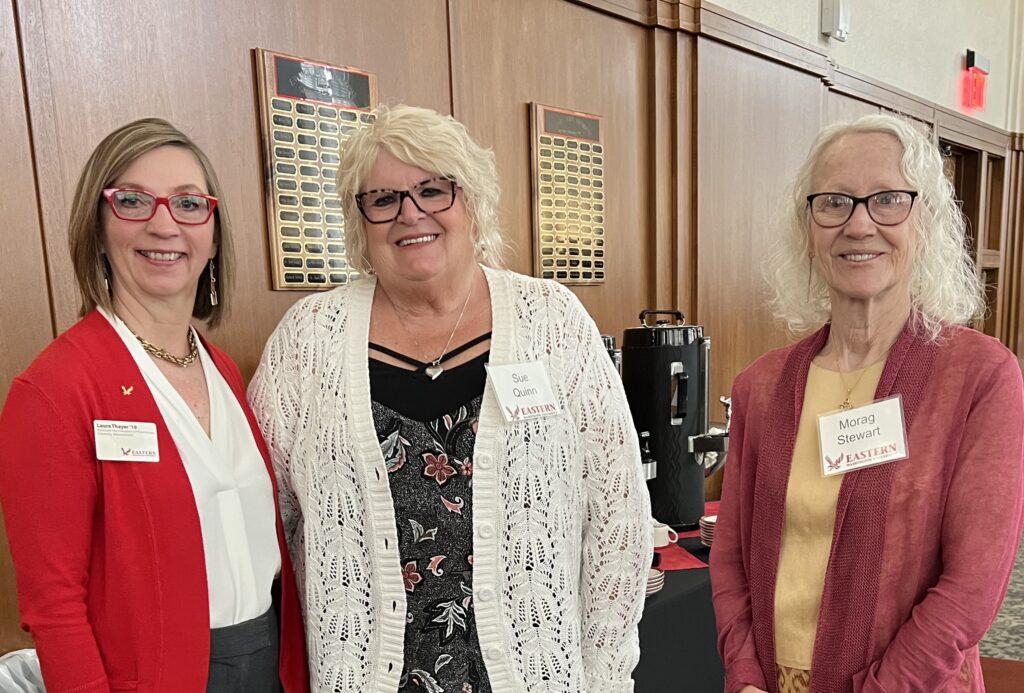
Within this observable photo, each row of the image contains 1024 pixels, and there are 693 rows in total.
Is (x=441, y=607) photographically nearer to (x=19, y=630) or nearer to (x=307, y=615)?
(x=307, y=615)

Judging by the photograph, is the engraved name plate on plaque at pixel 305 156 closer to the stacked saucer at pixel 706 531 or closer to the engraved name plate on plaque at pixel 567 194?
the engraved name plate on plaque at pixel 567 194

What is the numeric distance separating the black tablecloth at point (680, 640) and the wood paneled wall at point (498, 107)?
125 cm

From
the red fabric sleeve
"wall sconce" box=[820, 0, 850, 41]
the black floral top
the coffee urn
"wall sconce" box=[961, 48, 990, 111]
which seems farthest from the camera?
"wall sconce" box=[961, 48, 990, 111]

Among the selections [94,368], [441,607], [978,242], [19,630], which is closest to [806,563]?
[441,607]

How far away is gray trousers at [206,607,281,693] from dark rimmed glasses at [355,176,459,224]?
2.29 ft

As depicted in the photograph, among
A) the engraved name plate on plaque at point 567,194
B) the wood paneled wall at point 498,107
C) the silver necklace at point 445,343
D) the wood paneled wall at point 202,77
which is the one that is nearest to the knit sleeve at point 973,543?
the silver necklace at point 445,343

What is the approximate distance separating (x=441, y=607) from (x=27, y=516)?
615 mm

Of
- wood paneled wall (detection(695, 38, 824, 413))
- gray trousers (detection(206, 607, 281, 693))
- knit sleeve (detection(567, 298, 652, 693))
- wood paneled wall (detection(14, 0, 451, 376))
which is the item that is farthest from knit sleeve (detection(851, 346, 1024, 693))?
wood paneled wall (detection(695, 38, 824, 413))

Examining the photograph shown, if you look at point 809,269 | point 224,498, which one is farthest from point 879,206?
point 224,498

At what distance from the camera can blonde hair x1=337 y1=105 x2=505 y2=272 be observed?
1.19 m

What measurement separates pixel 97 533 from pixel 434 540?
497 mm

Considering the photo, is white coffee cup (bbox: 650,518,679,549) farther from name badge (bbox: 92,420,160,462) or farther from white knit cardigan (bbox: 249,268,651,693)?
name badge (bbox: 92,420,160,462)

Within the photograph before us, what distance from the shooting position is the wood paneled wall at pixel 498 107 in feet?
4.87

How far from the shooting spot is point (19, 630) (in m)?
1.47
